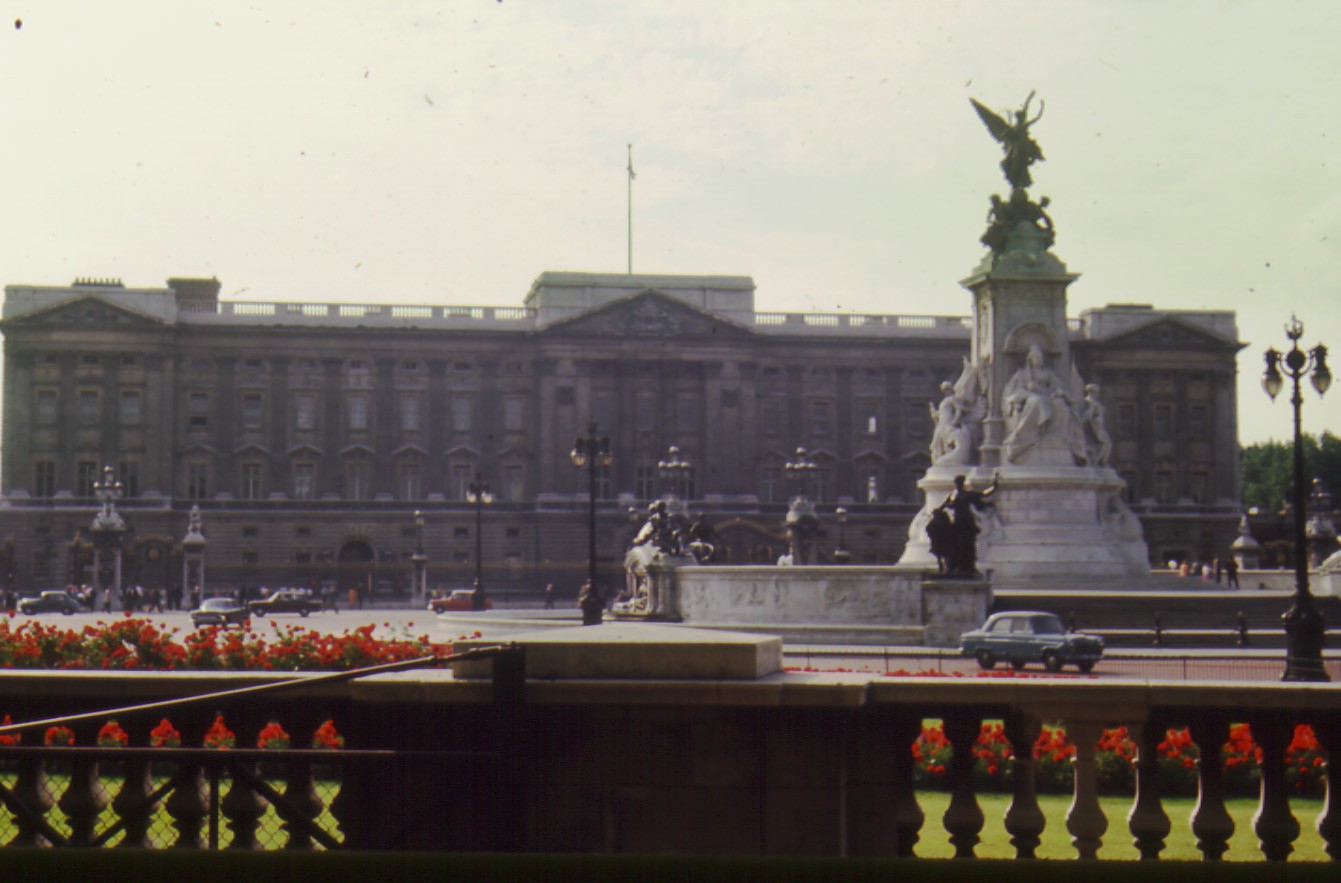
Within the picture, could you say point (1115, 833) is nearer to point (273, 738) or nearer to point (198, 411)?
point (273, 738)

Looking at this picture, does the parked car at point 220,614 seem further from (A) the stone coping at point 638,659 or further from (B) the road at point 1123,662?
(A) the stone coping at point 638,659

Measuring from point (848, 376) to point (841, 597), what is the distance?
235 ft

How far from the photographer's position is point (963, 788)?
6.67m

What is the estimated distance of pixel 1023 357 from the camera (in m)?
42.3

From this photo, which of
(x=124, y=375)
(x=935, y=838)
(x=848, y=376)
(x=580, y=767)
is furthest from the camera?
(x=848, y=376)

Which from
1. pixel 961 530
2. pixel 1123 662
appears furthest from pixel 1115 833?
pixel 961 530

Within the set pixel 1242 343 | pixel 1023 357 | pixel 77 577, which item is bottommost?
pixel 77 577

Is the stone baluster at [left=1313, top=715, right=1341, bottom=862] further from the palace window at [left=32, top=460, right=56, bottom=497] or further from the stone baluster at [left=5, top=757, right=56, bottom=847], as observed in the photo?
the palace window at [left=32, top=460, right=56, bottom=497]

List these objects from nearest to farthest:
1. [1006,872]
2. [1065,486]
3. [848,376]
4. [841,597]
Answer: [1006,872] → [841,597] → [1065,486] → [848,376]

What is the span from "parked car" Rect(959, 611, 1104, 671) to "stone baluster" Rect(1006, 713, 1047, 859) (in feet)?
74.7

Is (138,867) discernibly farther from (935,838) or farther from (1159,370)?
(1159,370)

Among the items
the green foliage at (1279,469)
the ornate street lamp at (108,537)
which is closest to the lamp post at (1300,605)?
the ornate street lamp at (108,537)

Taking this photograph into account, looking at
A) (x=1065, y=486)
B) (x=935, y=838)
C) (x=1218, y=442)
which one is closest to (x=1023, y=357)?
(x=1065, y=486)

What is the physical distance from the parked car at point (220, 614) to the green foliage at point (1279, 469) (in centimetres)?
9015
